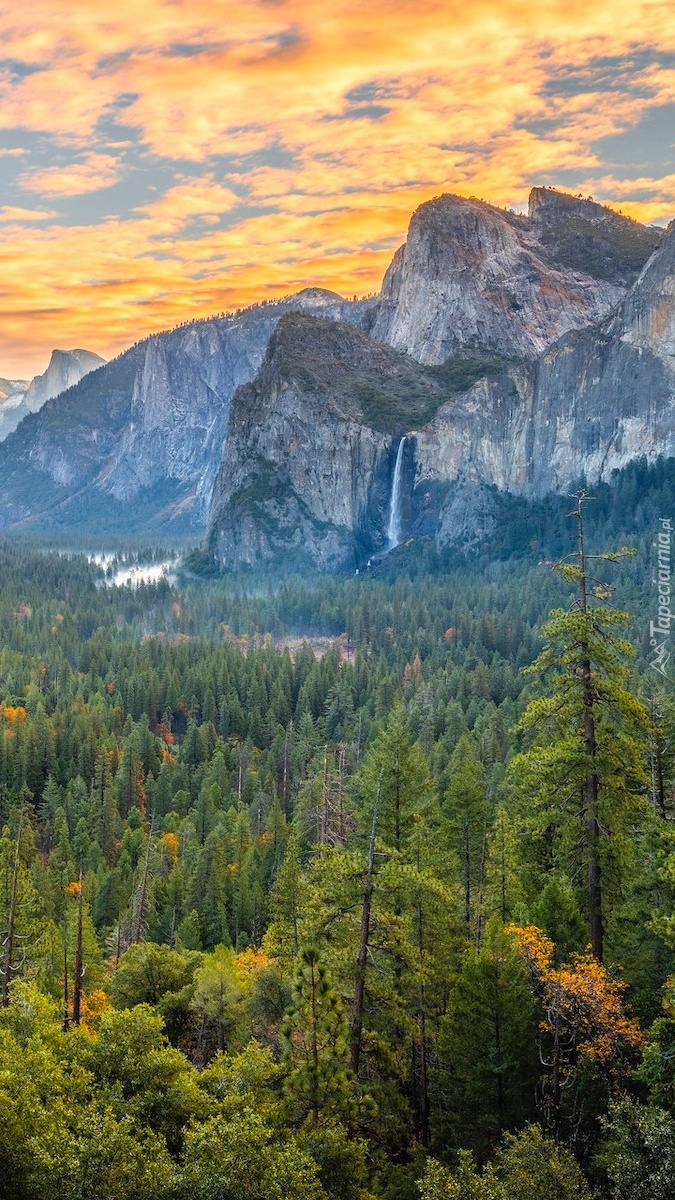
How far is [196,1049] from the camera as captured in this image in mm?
38125

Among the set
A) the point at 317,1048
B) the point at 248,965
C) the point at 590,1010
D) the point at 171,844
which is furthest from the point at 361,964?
the point at 171,844

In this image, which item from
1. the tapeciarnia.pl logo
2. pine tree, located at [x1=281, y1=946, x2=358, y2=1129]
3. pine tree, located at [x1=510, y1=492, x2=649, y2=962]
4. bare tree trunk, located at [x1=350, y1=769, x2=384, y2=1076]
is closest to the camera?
pine tree, located at [x1=281, y1=946, x2=358, y2=1129]

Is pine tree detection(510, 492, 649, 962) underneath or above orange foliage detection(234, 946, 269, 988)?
above

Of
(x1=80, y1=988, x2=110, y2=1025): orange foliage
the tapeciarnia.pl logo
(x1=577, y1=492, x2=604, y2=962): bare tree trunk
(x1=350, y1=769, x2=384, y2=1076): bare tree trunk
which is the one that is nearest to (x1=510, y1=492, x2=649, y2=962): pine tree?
(x1=577, y1=492, x2=604, y2=962): bare tree trunk

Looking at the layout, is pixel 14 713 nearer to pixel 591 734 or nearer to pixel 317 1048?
pixel 317 1048

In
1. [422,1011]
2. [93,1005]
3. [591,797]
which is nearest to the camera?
[591,797]

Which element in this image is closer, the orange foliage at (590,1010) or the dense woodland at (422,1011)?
the dense woodland at (422,1011)

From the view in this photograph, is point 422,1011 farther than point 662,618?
No

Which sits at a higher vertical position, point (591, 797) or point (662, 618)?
point (591, 797)

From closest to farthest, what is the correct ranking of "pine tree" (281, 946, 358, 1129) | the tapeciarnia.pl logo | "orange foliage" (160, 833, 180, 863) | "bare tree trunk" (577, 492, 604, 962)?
1. "pine tree" (281, 946, 358, 1129)
2. "bare tree trunk" (577, 492, 604, 962)
3. "orange foliage" (160, 833, 180, 863)
4. the tapeciarnia.pl logo

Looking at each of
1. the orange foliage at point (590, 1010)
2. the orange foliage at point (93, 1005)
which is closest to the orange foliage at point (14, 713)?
the orange foliage at point (93, 1005)

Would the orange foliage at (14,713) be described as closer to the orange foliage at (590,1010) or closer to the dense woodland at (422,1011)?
the dense woodland at (422,1011)

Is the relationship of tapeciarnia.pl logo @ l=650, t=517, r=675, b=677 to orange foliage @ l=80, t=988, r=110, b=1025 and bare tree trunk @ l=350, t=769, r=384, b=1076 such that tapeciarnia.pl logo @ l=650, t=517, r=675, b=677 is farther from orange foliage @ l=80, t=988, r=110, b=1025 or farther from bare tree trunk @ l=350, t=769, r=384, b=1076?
bare tree trunk @ l=350, t=769, r=384, b=1076

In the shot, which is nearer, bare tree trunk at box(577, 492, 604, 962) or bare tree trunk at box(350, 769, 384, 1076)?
bare tree trunk at box(350, 769, 384, 1076)
